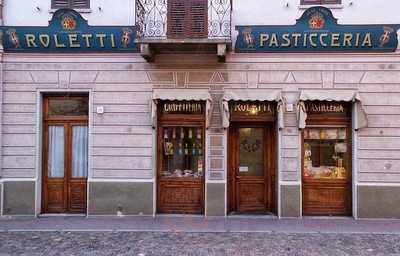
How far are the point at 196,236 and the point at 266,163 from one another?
299cm

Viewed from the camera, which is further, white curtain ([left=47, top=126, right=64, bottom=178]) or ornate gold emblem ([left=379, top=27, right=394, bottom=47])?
white curtain ([left=47, top=126, right=64, bottom=178])

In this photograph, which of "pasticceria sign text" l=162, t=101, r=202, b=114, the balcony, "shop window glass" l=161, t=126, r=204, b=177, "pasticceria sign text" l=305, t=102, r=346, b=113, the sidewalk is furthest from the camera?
"shop window glass" l=161, t=126, r=204, b=177

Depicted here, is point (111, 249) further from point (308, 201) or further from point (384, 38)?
point (384, 38)

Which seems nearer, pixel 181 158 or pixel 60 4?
pixel 60 4

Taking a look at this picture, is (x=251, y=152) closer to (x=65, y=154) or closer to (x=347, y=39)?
(x=347, y=39)

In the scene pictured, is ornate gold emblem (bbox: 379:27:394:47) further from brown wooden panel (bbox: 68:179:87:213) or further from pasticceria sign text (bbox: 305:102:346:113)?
brown wooden panel (bbox: 68:179:87:213)

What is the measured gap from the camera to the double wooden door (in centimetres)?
1055

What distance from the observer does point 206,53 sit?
10.1 meters

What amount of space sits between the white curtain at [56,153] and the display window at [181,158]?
2.39m

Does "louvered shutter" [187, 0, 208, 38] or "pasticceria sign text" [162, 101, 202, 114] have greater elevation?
"louvered shutter" [187, 0, 208, 38]

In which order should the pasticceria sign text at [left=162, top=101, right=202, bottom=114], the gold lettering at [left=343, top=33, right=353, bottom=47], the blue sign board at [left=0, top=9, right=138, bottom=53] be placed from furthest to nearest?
the pasticceria sign text at [left=162, top=101, right=202, bottom=114] < the blue sign board at [left=0, top=9, right=138, bottom=53] < the gold lettering at [left=343, top=33, right=353, bottom=47]

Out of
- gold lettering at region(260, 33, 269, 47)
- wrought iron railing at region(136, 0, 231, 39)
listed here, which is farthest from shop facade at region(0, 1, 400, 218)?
wrought iron railing at region(136, 0, 231, 39)

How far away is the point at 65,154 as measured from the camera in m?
10.5

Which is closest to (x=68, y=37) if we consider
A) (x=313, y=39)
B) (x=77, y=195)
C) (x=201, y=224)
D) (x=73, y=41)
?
(x=73, y=41)
